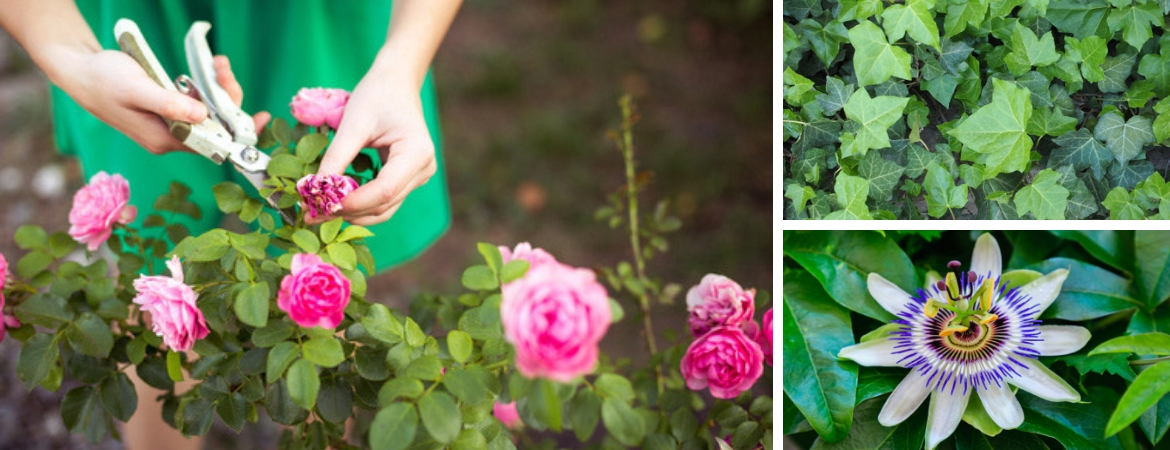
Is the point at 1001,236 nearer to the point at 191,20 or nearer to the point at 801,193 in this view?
the point at 801,193

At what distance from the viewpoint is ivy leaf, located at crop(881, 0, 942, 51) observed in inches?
36.1

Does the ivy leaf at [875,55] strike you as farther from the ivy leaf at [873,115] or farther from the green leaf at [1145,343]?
the green leaf at [1145,343]

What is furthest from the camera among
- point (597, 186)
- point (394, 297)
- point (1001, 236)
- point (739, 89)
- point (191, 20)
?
point (739, 89)

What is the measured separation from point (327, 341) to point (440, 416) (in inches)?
6.5

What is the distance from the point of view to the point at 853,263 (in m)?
→ 0.92

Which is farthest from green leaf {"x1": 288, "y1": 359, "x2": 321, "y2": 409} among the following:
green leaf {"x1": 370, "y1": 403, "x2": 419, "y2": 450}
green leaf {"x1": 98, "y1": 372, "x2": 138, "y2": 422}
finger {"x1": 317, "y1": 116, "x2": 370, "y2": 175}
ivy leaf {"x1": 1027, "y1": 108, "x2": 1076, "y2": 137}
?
ivy leaf {"x1": 1027, "y1": 108, "x2": 1076, "y2": 137}

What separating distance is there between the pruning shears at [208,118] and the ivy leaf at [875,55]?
2.07ft

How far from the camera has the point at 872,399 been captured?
0.91 meters

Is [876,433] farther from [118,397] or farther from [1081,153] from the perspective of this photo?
[118,397]

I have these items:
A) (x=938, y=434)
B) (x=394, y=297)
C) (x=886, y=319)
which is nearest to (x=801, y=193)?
(x=886, y=319)

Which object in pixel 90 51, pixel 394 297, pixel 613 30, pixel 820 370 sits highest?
pixel 613 30

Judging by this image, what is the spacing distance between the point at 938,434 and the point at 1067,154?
321 millimetres

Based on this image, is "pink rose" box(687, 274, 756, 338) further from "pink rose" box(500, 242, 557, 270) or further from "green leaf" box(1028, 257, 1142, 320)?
"green leaf" box(1028, 257, 1142, 320)

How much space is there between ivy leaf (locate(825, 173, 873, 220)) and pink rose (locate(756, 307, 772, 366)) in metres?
0.15
